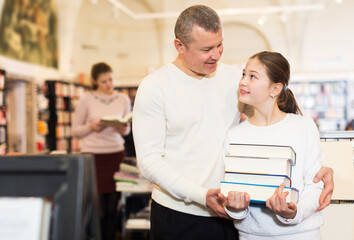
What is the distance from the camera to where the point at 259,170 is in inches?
63.2

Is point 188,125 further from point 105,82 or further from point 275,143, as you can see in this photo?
point 105,82

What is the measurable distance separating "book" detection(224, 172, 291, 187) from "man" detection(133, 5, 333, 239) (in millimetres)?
283

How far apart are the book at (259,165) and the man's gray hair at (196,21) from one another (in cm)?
62

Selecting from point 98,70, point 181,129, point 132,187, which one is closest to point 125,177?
point 132,187

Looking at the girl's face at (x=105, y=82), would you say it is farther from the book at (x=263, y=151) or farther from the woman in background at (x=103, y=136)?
the book at (x=263, y=151)

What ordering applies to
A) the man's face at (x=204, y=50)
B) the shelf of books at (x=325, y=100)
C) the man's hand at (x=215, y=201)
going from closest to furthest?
the man's hand at (x=215, y=201), the man's face at (x=204, y=50), the shelf of books at (x=325, y=100)

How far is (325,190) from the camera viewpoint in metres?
1.70

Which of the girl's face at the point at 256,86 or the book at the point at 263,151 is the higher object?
the girl's face at the point at 256,86

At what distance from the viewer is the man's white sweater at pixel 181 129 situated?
1.94 m

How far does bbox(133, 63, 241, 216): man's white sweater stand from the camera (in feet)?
6.38

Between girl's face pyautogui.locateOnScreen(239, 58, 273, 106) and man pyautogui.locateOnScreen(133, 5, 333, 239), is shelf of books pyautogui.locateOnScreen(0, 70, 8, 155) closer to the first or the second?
man pyautogui.locateOnScreen(133, 5, 333, 239)

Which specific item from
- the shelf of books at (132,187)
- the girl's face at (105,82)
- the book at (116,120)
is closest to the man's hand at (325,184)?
the book at (116,120)

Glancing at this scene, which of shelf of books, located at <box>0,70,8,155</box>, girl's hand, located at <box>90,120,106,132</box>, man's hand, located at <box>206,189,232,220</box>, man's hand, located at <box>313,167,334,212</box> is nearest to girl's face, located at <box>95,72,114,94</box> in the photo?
girl's hand, located at <box>90,120,106,132</box>

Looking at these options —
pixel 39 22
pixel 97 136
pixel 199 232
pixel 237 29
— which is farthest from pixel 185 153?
pixel 237 29
